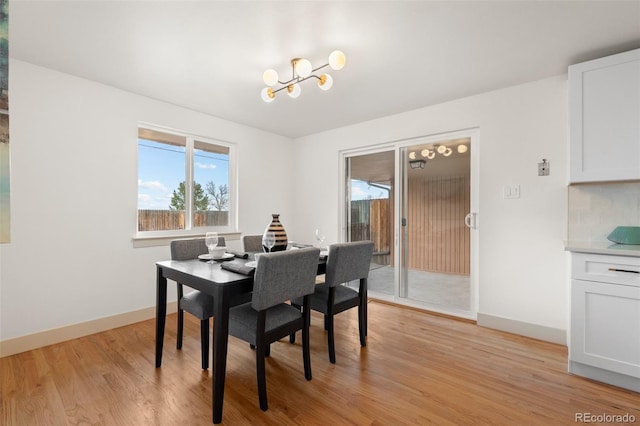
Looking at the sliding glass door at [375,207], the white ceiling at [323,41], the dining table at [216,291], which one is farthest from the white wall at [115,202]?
the dining table at [216,291]

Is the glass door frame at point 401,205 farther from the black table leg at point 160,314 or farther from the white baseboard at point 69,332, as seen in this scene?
the white baseboard at point 69,332

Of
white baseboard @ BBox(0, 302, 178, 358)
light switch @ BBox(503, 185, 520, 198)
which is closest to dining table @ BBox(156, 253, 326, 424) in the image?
white baseboard @ BBox(0, 302, 178, 358)

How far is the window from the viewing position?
3092 mm

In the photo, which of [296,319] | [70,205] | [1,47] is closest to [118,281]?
[70,205]

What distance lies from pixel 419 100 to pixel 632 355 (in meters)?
2.60

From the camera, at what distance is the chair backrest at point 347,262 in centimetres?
214

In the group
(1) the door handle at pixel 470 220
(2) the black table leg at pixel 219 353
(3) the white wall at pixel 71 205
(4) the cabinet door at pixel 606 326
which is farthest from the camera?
(1) the door handle at pixel 470 220

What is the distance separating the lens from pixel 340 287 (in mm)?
2475

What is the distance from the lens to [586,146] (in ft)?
6.97

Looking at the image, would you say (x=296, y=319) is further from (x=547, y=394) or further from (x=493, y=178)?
(x=493, y=178)

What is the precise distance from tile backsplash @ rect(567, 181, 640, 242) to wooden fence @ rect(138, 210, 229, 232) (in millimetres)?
3685

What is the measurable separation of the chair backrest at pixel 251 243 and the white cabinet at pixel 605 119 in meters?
2.74

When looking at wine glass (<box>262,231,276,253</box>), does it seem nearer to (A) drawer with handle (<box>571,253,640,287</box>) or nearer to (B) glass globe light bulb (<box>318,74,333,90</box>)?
(B) glass globe light bulb (<box>318,74,333,90</box>)

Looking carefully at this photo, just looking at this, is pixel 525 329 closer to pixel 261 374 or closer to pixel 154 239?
pixel 261 374
